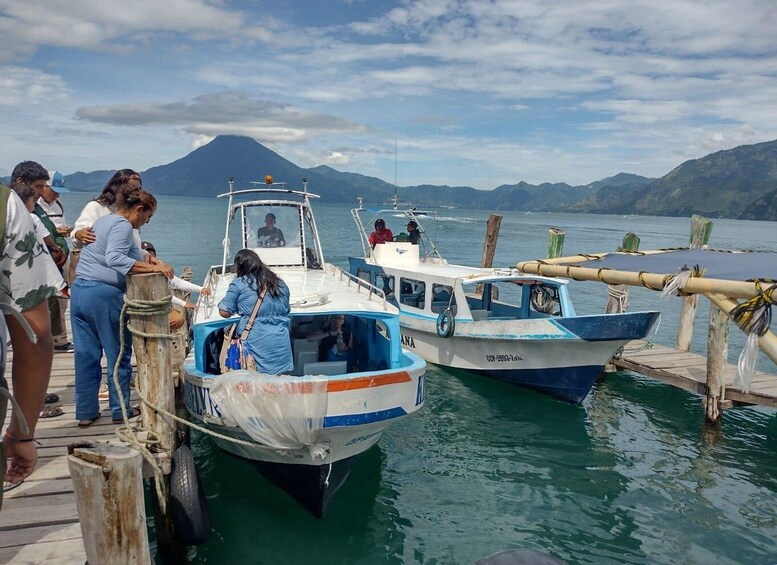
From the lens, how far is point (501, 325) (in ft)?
41.2

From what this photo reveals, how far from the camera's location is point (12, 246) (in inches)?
107

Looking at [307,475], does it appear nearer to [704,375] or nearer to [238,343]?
[238,343]

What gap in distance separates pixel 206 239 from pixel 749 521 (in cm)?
5526

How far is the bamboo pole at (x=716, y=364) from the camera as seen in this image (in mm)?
10875

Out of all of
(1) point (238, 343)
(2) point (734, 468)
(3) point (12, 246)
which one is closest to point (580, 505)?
(2) point (734, 468)

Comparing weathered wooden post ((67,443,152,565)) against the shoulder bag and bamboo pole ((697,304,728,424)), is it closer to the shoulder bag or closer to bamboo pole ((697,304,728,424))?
the shoulder bag

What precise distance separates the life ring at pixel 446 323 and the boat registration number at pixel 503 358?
3.42 feet

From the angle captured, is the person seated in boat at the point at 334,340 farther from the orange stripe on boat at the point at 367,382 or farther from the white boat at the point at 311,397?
the orange stripe on boat at the point at 367,382

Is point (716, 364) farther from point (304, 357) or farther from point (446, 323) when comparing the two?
point (304, 357)

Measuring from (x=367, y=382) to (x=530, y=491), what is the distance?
12.8 feet

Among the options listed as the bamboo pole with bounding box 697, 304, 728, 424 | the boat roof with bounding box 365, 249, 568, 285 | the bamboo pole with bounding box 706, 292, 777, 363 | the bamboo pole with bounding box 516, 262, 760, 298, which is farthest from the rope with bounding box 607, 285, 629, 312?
the bamboo pole with bounding box 706, 292, 777, 363

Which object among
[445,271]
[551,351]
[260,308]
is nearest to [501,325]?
[551,351]

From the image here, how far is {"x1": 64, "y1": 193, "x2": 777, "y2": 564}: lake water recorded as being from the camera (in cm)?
720

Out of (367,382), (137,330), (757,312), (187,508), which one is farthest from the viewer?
(367,382)
